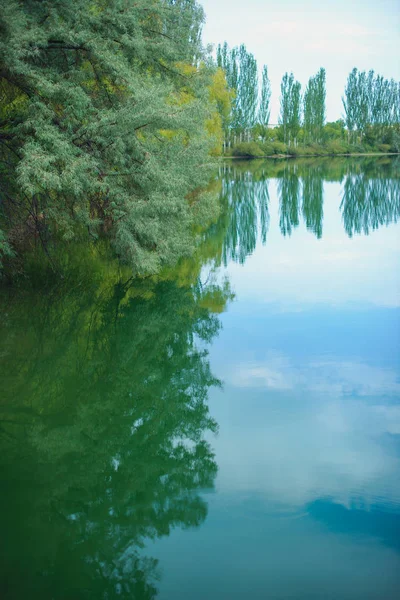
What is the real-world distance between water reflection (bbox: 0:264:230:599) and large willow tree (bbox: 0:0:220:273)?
1.32 metres

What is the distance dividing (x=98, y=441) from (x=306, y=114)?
237 feet

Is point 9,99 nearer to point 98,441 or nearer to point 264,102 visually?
point 98,441

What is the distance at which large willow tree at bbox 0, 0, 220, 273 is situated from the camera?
9203 mm

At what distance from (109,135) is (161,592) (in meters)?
7.42

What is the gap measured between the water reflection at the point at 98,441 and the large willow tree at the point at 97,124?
132 cm

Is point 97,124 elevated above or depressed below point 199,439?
above

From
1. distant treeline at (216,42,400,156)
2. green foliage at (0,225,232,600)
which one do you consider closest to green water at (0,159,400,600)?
green foliage at (0,225,232,600)

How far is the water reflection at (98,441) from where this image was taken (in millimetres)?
4355

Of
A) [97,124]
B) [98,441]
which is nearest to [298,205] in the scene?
[97,124]

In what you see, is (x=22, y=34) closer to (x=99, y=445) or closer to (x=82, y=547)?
(x=99, y=445)

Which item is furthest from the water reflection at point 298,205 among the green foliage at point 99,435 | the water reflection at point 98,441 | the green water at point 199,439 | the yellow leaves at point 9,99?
the yellow leaves at point 9,99

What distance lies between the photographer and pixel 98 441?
6.04 metres

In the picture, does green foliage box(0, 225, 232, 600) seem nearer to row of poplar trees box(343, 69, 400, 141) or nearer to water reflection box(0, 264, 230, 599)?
water reflection box(0, 264, 230, 599)

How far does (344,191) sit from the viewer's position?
99.5 feet
